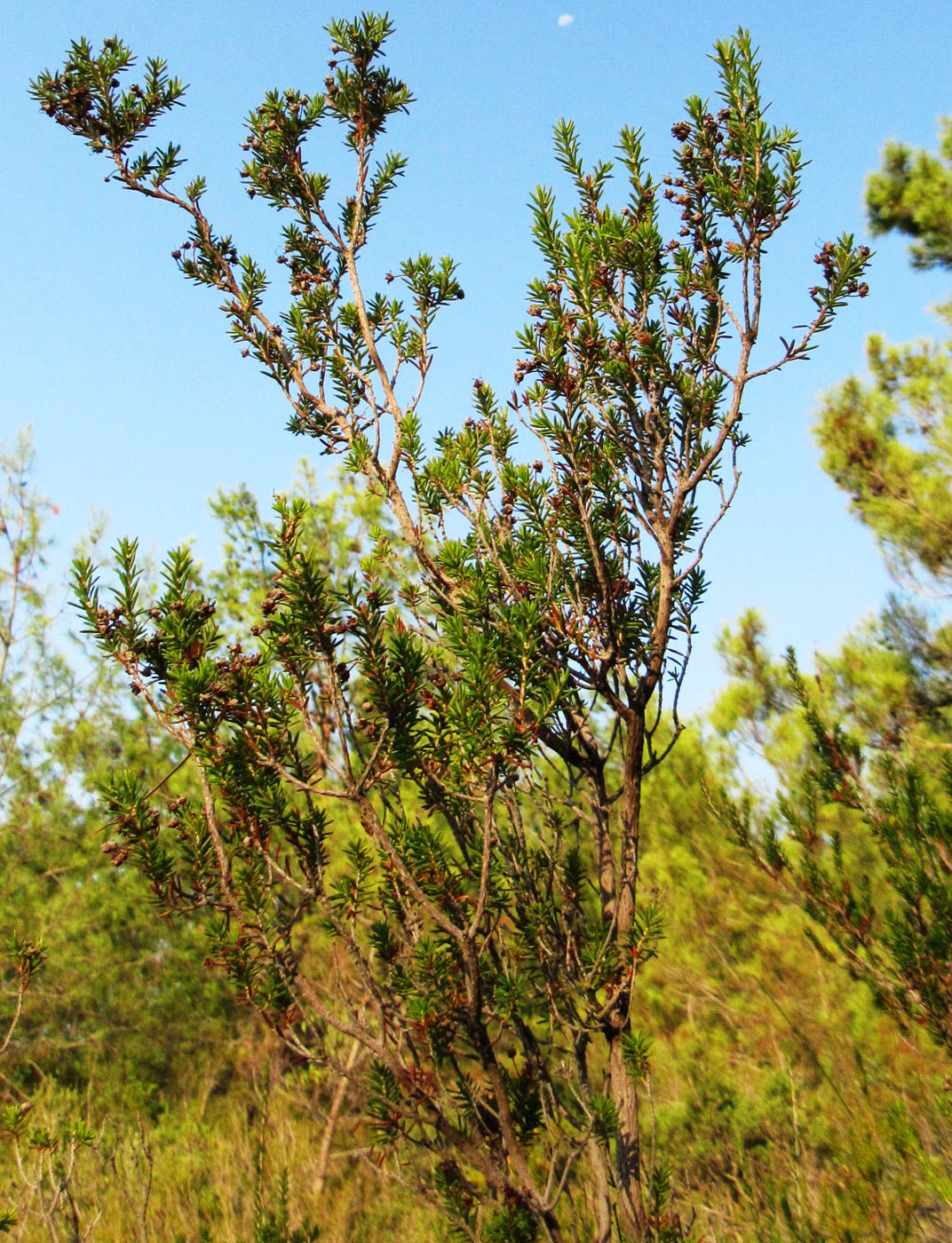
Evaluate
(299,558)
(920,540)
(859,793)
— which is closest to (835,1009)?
(859,793)

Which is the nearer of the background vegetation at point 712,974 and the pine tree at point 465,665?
the pine tree at point 465,665

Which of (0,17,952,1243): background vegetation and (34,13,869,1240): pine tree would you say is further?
(0,17,952,1243): background vegetation

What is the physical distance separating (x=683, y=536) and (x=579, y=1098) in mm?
1568

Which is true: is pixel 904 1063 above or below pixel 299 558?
below

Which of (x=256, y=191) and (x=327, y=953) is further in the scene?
(x=327, y=953)

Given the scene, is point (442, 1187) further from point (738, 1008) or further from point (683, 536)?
point (738, 1008)

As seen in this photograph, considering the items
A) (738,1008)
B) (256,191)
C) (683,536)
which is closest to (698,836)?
(738,1008)

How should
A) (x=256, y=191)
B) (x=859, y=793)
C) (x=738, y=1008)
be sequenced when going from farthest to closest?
(x=738, y=1008) < (x=859, y=793) < (x=256, y=191)

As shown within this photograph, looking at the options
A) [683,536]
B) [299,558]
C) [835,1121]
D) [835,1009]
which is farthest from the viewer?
[835,1009]

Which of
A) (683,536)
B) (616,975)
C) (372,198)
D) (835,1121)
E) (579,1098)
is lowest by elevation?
(835,1121)

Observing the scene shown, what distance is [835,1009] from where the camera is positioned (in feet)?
22.5

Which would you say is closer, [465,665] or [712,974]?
[465,665]

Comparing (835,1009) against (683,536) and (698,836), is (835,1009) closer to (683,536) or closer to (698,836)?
(698,836)

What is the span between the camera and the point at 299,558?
7.06ft
